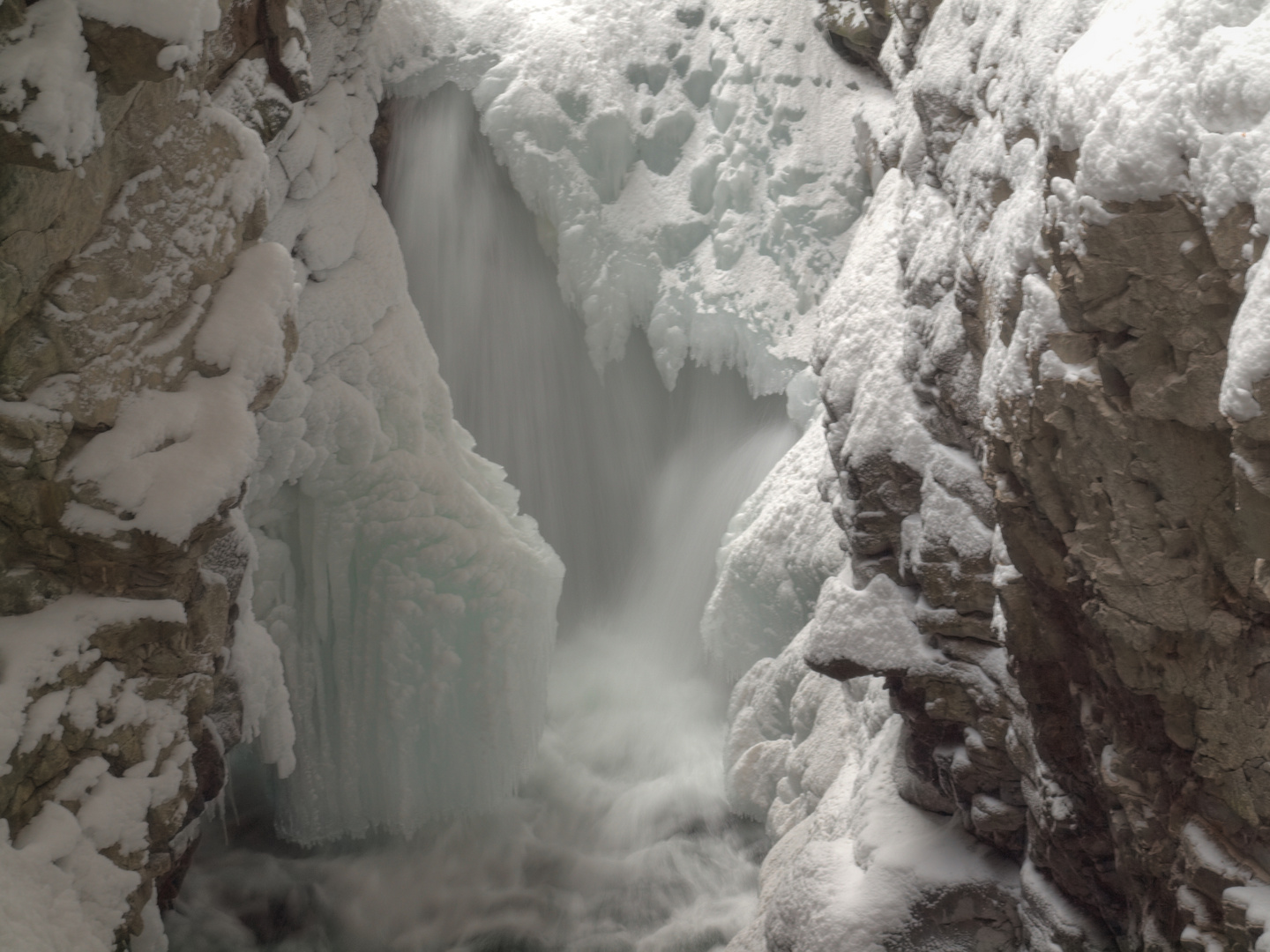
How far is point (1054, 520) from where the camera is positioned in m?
2.56

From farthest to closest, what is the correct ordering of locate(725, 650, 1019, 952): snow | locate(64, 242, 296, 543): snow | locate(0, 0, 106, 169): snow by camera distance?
locate(725, 650, 1019, 952): snow
locate(64, 242, 296, 543): snow
locate(0, 0, 106, 169): snow

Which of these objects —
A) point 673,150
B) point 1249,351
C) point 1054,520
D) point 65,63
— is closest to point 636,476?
point 673,150

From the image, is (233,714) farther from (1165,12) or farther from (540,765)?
(1165,12)

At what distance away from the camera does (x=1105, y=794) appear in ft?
8.95

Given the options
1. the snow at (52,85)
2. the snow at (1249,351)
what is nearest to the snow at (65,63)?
the snow at (52,85)

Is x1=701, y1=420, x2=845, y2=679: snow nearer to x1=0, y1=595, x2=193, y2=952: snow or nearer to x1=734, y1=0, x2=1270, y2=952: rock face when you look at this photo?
x1=734, y1=0, x2=1270, y2=952: rock face

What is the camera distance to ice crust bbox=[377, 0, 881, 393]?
267 inches

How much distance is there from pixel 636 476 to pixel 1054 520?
5205mm

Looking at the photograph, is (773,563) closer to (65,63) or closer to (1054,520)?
(1054,520)

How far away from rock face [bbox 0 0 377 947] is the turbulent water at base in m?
2.61

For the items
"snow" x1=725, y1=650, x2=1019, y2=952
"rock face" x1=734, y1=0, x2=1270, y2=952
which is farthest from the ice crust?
"snow" x1=725, y1=650, x2=1019, y2=952

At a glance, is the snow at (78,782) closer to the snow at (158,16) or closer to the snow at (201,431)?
the snow at (201,431)

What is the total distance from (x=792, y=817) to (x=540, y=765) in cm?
216

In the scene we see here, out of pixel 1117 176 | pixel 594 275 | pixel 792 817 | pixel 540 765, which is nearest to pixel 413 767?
pixel 540 765
